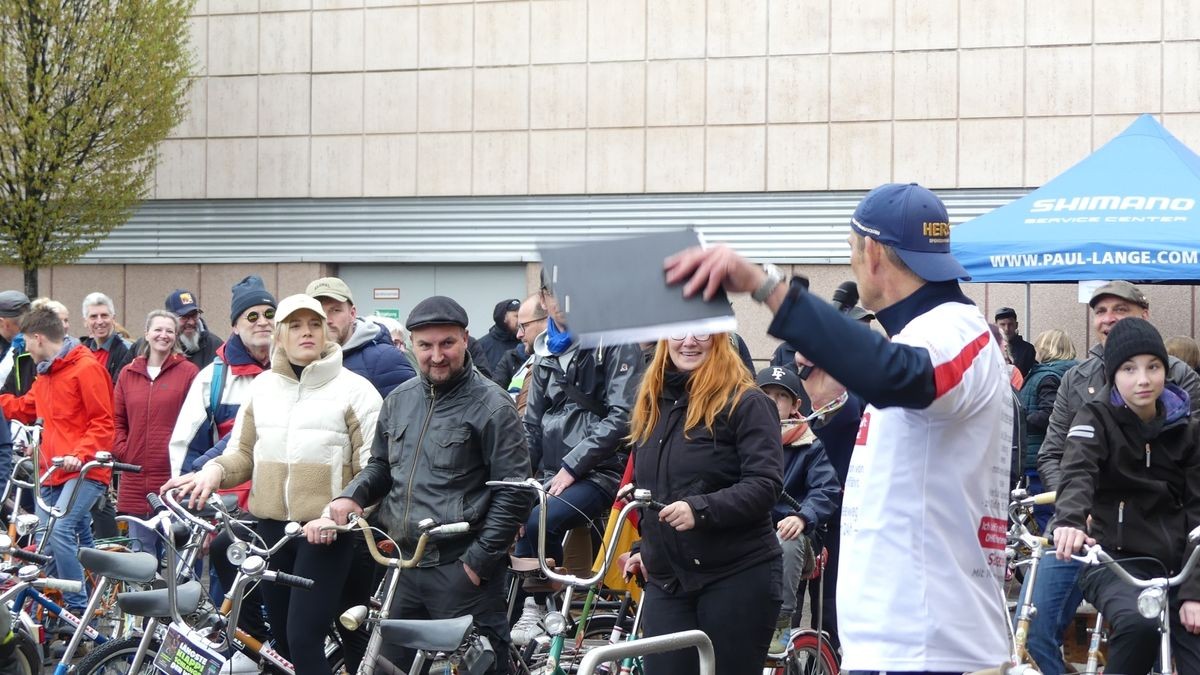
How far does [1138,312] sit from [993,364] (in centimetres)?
495

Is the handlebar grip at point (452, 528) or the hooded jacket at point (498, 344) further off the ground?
the hooded jacket at point (498, 344)

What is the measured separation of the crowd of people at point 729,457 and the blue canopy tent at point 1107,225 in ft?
8.90

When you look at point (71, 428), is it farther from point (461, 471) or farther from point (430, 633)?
point (430, 633)

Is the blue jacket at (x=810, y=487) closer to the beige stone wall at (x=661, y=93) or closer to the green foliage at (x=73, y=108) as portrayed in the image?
the beige stone wall at (x=661, y=93)

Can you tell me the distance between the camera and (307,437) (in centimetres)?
702

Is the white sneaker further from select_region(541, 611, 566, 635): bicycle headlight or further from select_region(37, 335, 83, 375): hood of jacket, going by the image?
select_region(37, 335, 83, 375): hood of jacket

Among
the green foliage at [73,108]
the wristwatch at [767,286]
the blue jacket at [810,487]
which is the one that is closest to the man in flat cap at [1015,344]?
the blue jacket at [810,487]

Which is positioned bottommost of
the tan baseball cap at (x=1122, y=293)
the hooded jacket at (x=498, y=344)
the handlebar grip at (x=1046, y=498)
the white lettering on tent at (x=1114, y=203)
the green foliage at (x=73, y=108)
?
the handlebar grip at (x=1046, y=498)

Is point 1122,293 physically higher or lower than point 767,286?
higher

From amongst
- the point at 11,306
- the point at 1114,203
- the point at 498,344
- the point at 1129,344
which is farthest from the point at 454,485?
the point at 498,344

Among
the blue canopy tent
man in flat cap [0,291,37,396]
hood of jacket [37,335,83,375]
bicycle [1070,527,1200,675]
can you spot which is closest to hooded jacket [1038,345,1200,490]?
bicycle [1070,527,1200,675]

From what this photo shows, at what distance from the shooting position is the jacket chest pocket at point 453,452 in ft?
20.4

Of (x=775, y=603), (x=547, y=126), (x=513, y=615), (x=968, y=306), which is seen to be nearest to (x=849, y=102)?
(x=547, y=126)

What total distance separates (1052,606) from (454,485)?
2877mm
